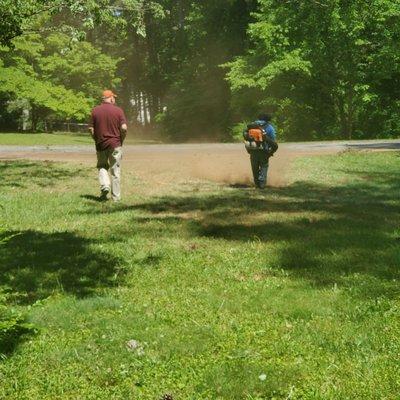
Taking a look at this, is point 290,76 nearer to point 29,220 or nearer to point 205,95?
point 205,95

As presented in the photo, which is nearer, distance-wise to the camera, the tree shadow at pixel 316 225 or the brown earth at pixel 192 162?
the tree shadow at pixel 316 225

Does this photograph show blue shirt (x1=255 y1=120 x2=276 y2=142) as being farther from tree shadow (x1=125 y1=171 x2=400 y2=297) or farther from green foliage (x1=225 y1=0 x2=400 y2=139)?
green foliage (x1=225 y1=0 x2=400 y2=139)

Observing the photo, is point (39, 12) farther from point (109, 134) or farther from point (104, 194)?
point (104, 194)

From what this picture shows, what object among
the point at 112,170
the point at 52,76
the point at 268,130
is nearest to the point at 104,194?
the point at 112,170

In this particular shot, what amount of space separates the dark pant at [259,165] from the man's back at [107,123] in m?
3.65

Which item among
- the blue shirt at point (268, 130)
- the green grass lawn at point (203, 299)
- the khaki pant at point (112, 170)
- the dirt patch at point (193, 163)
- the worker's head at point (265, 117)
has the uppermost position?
the worker's head at point (265, 117)

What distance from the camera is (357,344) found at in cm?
458

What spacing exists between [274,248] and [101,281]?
2545mm

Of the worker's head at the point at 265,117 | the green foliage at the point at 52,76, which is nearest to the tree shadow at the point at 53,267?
the worker's head at the point at 265,117

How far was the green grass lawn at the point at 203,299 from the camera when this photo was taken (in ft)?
13.4

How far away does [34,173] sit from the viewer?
654 inches

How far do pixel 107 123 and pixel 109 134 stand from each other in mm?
231

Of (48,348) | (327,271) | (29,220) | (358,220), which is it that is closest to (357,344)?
(327,271)

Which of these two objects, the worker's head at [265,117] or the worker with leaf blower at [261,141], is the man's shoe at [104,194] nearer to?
the worker with leaf blower at [261,141]
